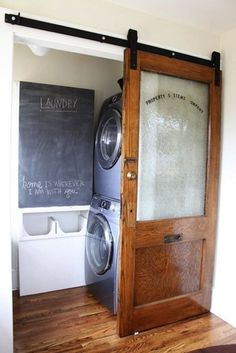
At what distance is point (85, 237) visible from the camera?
283 centimetres

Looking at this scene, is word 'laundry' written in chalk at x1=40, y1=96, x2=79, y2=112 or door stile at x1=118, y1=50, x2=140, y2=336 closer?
door stile at x1=118, y1=50, x2=140, y2=336

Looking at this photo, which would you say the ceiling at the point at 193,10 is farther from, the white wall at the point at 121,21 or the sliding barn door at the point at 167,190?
the sliding barn door at the point at 167,190

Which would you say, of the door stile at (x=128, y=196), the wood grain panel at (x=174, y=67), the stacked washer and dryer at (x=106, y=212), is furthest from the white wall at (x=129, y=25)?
the stacked washer and dryer at (x=106, y=212)

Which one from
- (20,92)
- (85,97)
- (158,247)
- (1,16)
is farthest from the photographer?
(85,97)

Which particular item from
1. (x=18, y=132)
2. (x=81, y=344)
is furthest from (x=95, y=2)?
(x=81, y=344)

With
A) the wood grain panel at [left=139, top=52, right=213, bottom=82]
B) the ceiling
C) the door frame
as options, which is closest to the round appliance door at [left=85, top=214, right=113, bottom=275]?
the door frame

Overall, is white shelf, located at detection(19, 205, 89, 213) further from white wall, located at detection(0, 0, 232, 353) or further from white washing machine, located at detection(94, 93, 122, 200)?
white wall, located at detection(0, 0, 232, 353)

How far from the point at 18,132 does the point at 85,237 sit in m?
1.19

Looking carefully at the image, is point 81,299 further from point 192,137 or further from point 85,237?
point 192,137

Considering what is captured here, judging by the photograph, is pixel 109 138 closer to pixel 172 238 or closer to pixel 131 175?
pixel 131 175

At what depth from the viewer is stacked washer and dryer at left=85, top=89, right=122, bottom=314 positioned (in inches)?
90.7

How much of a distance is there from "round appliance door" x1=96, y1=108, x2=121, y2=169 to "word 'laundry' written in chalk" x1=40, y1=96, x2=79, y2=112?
0.31 metres

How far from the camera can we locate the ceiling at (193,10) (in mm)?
A: 1850

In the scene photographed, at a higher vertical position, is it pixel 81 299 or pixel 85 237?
pixel 85 237
